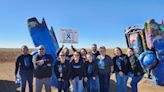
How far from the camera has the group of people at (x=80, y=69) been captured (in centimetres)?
1121

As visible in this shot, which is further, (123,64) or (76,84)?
(123,64)

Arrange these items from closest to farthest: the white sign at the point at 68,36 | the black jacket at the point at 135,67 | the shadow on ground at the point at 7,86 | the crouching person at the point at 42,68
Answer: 1. the crouching person at the point at 42,68
2. the black jacket at the point at 135,67
3. the white sign at the point at 68,36
4. the shadow on ground at the point at 7,86

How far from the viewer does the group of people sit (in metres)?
11.2

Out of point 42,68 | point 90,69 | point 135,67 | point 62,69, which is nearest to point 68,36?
point 90,69

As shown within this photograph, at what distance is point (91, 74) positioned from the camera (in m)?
11.8

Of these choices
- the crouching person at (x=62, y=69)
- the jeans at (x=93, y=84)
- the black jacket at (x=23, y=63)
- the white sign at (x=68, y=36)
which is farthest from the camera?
the white sign at (x=68, y=36)

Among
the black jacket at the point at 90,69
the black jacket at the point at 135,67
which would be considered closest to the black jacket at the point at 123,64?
the black jacket at the point at 135,67

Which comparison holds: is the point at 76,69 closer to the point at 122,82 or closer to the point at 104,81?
the point at 104,81

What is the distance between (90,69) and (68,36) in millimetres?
1869

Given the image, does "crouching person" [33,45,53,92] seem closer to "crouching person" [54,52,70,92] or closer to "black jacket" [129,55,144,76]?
"crouching person" [54,52,70,92]

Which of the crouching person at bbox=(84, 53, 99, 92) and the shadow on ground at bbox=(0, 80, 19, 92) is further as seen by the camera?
the shadow on ground at bbox=(0, 80, 19, 92)

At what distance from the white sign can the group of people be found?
0.92 m

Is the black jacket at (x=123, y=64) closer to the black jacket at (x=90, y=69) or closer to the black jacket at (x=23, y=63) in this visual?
the black jacket at (x=90, y=69)

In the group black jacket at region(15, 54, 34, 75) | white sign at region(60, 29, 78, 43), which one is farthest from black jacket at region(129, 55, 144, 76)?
black jacket at region(15, 54, 34, 75)
